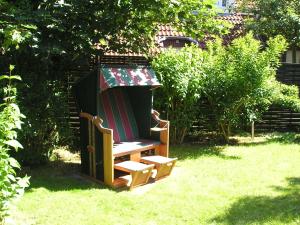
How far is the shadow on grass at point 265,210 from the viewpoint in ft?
16.2

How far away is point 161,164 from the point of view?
6.54 meters

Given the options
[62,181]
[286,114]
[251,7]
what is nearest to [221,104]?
[286,114]

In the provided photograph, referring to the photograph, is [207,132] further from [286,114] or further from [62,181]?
[62,181]

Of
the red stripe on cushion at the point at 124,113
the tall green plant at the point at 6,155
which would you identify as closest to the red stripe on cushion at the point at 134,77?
the red stripe on cushion at the point at 124,113

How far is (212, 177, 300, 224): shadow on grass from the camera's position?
4938mm

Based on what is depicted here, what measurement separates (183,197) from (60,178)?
220cm

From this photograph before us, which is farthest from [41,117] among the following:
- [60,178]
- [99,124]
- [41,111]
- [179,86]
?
[179,86]

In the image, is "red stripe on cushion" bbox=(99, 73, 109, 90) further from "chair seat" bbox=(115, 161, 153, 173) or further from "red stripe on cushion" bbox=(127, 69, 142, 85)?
"chair seat" bbox=(115, 161, 153, 173)

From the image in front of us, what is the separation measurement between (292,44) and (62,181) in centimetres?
1085

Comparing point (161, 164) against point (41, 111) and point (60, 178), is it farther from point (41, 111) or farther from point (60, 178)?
point (41, 111)

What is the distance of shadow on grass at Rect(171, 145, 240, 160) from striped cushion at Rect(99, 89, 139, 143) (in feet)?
4.48

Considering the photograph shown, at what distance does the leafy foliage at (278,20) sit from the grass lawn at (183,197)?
6.85 m

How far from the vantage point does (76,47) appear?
7.11 meters

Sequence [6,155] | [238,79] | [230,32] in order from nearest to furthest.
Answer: [6,155] < [238,79] < [230,32]
